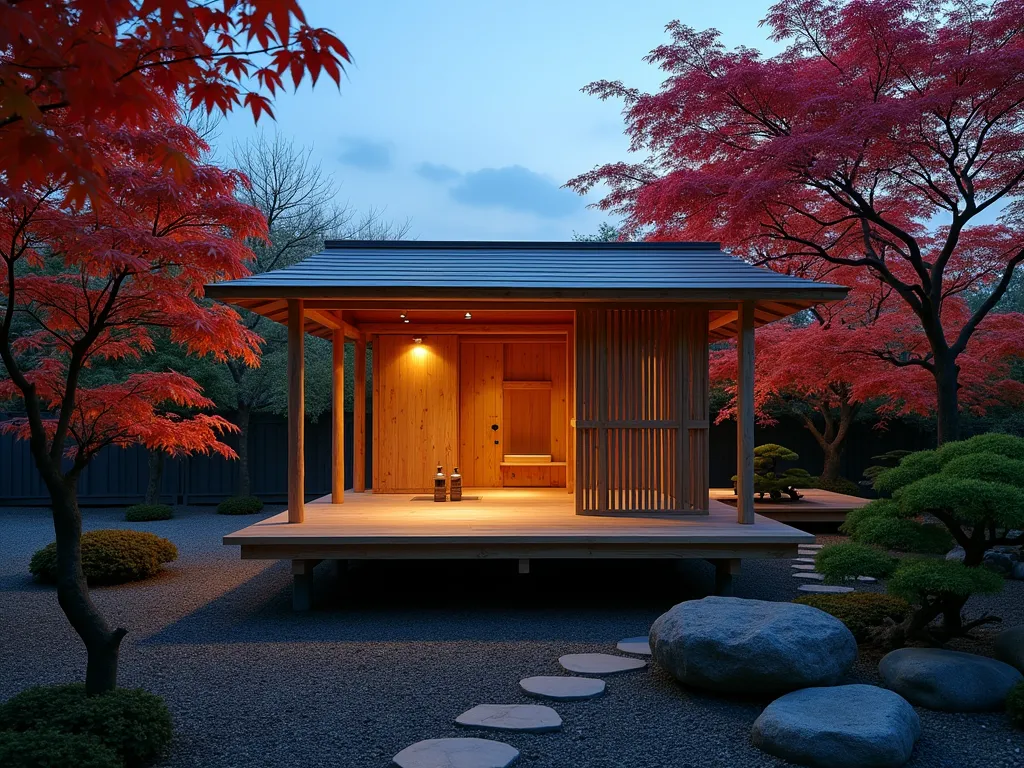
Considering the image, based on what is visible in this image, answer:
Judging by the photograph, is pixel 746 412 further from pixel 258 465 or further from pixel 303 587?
pixel 258 465

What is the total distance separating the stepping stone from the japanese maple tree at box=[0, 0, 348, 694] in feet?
5.72

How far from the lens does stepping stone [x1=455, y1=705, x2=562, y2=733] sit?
A: 4.11 meters

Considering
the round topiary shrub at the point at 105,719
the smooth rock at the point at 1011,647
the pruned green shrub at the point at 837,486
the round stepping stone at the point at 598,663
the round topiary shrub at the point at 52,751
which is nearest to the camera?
the round topiary shrub at the point at 52,751

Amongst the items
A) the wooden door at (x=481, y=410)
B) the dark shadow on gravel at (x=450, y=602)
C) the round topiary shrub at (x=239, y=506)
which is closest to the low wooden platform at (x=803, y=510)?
the dark shadow on gravel at (x=450, y=602)

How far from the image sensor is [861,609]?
A: 5879 millimetres

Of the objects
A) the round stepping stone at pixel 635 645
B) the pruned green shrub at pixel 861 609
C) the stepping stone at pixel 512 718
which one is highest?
the pruned green shrub at pixel 861 609

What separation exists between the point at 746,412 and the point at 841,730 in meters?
3.99

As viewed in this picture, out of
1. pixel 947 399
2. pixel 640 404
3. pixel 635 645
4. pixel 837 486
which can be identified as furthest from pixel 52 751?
pixel 837 486

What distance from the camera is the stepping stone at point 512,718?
13.5 ft

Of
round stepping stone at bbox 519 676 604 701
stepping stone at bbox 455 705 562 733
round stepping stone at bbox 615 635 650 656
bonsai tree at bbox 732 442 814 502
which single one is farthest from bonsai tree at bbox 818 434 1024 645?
bonsai tree at bbox 732 442 814 502

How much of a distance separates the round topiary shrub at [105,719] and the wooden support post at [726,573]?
Result: 4.81 meters

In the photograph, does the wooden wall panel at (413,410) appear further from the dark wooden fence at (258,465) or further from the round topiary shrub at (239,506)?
the dark wooden fence at (258,465)

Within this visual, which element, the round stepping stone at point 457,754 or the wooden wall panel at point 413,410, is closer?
the round stepping stone at point 457,754

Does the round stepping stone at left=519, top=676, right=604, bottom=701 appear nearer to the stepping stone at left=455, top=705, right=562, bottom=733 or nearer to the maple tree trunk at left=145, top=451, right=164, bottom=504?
the stepping stone at left=455, top=705, right=562, bottom=733
